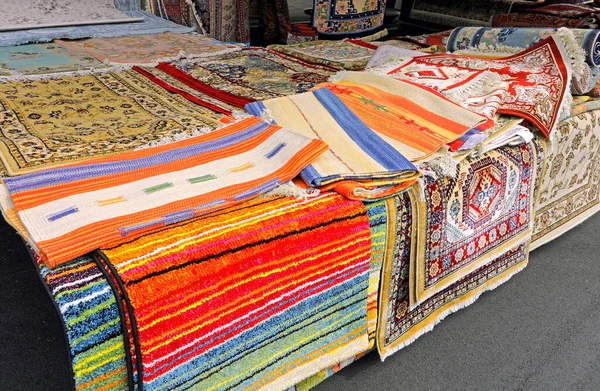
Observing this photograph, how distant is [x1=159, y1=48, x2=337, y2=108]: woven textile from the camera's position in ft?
6.74

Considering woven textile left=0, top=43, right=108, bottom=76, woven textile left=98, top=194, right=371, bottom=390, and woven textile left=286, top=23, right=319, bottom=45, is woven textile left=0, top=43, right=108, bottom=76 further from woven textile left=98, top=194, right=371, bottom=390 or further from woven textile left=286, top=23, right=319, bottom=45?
woven textile left=98, top=194, right=371, bottom=390

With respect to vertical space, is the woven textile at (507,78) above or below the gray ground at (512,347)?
above

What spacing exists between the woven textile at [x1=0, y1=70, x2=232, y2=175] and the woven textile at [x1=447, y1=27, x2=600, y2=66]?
130 cm

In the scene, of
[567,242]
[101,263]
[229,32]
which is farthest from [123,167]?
[229,32]

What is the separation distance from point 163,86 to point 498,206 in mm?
1433

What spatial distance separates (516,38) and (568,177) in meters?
0.66

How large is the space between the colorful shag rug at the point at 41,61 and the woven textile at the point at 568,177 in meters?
2.05

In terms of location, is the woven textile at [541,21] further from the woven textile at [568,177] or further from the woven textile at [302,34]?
the woven textile at [302,34]

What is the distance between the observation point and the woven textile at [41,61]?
243cm

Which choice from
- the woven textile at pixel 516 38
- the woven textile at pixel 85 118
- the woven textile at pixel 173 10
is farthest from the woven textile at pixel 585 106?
the woven textile at pixel 173 10

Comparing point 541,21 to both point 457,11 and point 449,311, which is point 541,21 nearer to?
point 449,311

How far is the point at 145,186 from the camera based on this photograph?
1.18 metres

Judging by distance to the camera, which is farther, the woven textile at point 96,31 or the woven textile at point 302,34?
the woven textile at point 302,34

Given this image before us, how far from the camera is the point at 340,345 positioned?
1.26 m
